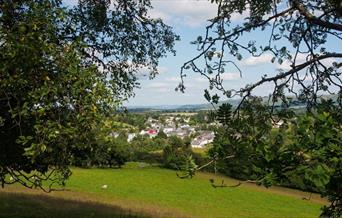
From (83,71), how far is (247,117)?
2.96 metres

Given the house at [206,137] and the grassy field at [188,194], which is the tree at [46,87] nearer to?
the house at [206,137]

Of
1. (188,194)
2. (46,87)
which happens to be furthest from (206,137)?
(188,194)

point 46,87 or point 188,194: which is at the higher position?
point 46,87

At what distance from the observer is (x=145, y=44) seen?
527 inches

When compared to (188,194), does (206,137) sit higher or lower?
higher

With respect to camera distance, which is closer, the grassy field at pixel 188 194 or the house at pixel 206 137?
the house at pixel 206 137

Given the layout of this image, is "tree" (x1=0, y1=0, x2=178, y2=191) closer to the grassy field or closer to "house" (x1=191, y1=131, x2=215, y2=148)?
"house" (x1=191, y1=131, x2=215, y2=148)

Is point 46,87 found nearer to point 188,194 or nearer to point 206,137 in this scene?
point 206,137

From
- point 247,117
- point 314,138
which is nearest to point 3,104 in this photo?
point 247,117

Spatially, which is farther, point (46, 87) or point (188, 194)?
point (188, 194)

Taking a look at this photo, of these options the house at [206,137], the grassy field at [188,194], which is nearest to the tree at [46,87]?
the house at [206,137]

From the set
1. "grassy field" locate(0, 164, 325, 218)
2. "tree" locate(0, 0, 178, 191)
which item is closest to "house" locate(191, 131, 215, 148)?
"tree" locate(0, 0, 178, 191)

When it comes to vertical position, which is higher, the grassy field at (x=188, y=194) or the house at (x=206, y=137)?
the house at (x=206, y=137)

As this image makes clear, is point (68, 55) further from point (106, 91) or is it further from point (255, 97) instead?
point (255, 97)
